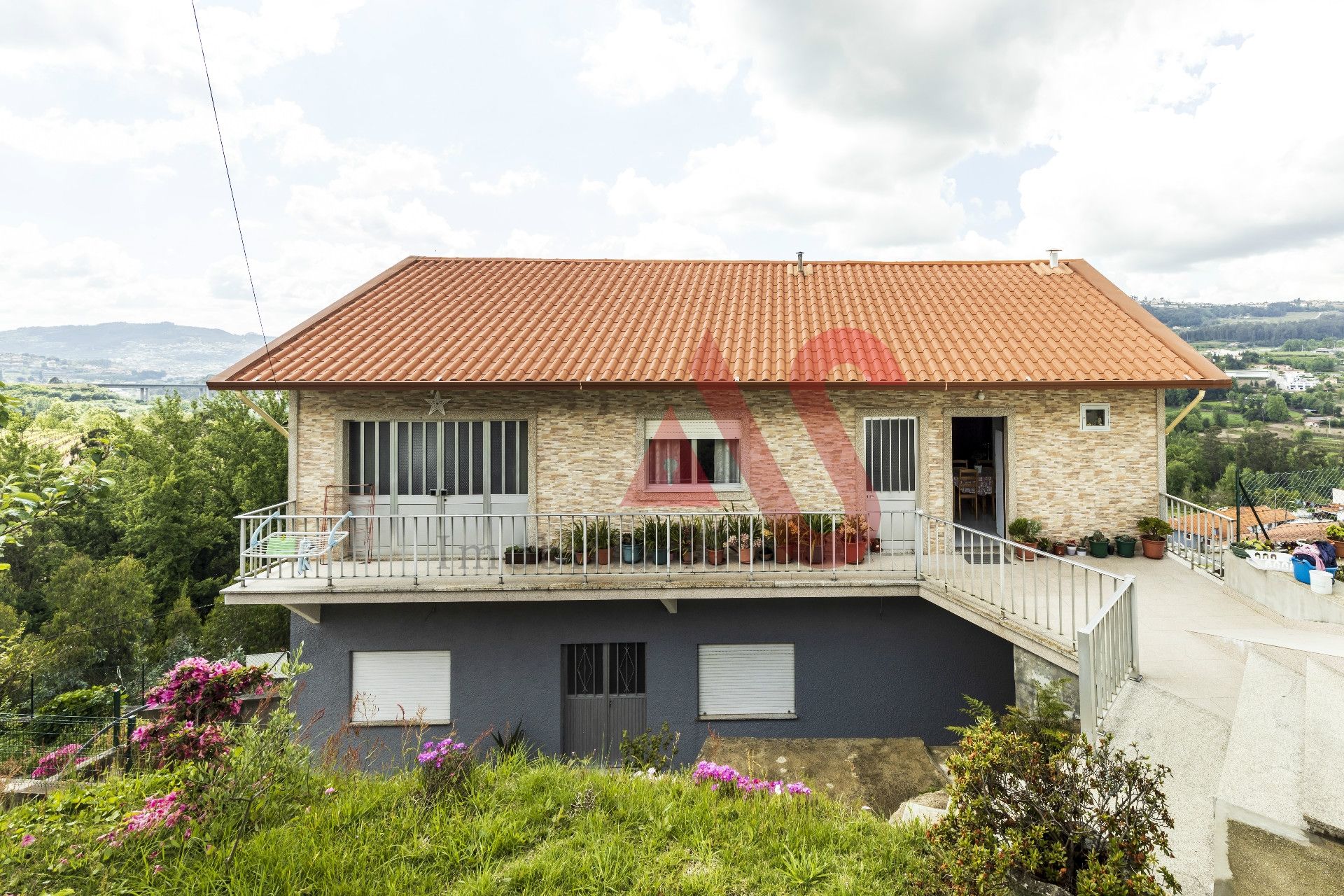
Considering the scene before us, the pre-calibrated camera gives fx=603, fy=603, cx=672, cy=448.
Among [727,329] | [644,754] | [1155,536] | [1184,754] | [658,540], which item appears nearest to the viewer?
[1184,754]

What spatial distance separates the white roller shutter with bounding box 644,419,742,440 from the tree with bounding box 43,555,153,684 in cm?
2156

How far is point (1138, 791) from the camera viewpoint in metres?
3.14

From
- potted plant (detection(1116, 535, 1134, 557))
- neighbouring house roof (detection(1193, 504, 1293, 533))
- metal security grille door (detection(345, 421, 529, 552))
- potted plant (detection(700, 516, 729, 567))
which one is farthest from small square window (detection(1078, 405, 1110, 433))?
metal security grille door (detection(345, 421, 529, 552))

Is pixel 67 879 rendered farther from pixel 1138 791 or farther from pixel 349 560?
pixel 349 560

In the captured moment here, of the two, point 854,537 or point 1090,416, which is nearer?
point 854,537

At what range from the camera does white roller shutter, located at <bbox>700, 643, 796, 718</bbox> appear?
8664mm

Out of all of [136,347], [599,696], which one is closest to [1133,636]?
[599,696]

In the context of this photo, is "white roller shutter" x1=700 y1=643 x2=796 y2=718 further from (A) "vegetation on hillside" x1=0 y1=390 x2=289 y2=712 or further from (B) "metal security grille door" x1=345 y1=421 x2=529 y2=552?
(A) "vegetation on hillside" x1=0 y1=390 x2=289 y2=712

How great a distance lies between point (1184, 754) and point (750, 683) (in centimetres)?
505

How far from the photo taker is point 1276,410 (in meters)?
46.5

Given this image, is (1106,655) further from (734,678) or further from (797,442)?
(797,442)

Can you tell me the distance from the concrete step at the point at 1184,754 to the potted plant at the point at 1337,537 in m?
5.64

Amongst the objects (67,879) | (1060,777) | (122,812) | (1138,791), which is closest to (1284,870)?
(1138,791)

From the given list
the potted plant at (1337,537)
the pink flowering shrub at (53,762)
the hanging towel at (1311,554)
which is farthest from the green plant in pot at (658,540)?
the potted plant at (1337,537)
